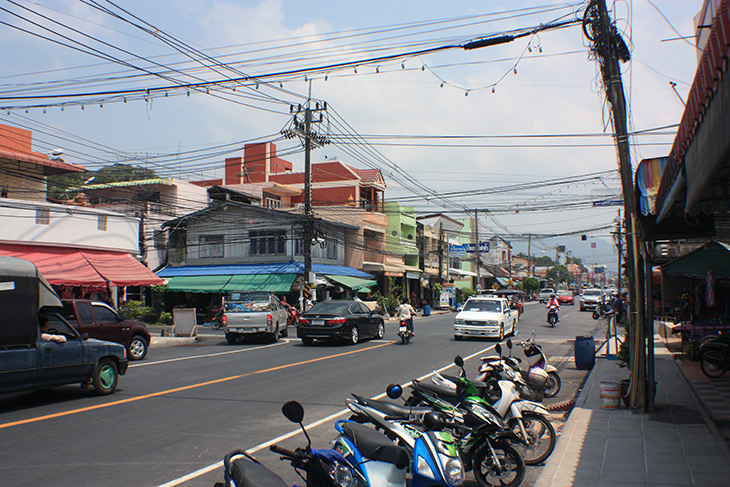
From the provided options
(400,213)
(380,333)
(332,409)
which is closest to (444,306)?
(400,213)

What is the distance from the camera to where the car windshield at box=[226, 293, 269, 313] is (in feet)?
71.9

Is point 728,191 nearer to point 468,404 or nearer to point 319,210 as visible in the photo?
point 468,404

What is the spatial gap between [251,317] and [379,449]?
17737mm

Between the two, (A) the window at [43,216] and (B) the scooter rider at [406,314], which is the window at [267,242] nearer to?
(A) the window at [43,216]

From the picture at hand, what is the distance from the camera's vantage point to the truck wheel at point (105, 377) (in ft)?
34.5

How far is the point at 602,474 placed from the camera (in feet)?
19.8

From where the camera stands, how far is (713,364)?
506 inches

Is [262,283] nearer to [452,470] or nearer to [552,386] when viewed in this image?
[552,386]

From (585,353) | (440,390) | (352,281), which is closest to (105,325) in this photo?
(440,390)

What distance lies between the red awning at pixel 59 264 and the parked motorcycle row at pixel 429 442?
65.3ft

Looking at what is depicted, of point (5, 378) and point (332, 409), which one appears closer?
point (5, 378)

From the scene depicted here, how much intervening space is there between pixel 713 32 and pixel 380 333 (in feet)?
69.4

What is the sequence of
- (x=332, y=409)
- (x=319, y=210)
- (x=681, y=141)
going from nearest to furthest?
(x=681, y=141) → (x=332, y=409) → (x=319, y=210)

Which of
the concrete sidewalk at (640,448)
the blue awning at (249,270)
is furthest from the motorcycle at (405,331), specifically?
the blue awning at (249,270)
